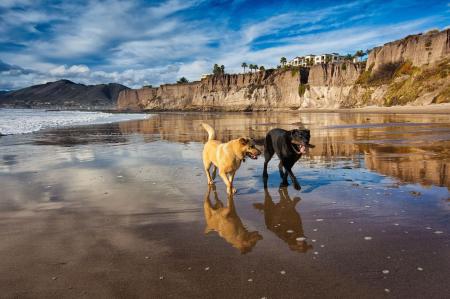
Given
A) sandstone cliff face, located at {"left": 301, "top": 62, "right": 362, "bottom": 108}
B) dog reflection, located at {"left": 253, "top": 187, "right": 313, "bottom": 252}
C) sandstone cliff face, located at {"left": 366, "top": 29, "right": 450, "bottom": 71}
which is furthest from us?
sandstone cliff face, located at {"left": 301, "top": 62, "right": 362, "bottom": 108}

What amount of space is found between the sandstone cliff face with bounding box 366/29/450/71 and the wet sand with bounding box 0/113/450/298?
84.8 metres

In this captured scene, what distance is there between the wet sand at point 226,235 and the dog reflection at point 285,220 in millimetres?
31

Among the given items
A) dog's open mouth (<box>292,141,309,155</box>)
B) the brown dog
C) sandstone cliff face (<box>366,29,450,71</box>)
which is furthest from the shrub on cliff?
the brown dog

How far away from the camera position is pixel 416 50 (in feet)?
277

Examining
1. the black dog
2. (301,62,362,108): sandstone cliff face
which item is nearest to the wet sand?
the black dog

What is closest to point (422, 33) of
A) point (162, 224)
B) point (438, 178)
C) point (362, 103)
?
point (362, 103)

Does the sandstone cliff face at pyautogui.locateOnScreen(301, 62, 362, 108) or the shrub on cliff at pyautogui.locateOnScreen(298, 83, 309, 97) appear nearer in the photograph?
the sandstone cliff face at pyautogui.locateOnScreen(301, 62, 362, 108)

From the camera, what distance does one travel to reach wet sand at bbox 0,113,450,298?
135 inches

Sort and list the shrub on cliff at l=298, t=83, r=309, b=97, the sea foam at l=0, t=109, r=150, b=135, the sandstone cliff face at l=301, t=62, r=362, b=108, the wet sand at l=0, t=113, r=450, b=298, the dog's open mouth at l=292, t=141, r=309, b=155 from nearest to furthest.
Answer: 1. the wet sand at l=0, t=113, r=450, b=298
2. the dog's open mouth at l=292, t=141, r=309, b=155
3. the sea foam at l=0, t=109, r=150, b=135
4. the sandstone cliff face at l=301, t=62, r=362, b=108
5. the shrub on cliff at l=298, t=83, r=309, b=97

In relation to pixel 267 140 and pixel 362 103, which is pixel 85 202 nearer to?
pixel 267 140

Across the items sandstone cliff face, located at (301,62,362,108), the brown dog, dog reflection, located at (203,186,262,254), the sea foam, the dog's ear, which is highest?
sandstone cliff face, located at (301,62,362,108)

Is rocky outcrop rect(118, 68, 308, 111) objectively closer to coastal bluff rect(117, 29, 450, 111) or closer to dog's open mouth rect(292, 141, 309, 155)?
coastal bluff rect(117, 29, 450, 111)

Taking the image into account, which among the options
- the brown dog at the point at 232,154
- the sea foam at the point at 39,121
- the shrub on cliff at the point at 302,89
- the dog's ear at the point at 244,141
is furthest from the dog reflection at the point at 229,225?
the shrub on cliff at the point at 302,89

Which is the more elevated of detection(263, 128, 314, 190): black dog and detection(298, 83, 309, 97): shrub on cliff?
detection(298, 83, 309, 97): shrub on cliff
